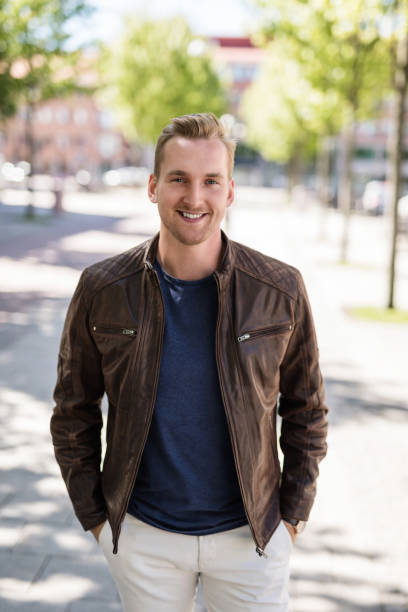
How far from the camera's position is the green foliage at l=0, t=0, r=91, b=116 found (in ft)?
63.5

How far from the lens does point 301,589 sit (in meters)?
3.35

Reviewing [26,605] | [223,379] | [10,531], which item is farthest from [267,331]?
[10,531]

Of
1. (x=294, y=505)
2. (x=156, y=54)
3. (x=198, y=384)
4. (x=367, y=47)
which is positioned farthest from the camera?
(x=156, y=54)

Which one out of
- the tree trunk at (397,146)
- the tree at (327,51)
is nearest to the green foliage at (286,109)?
the tree at (327,51)

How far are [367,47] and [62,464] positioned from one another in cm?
1274

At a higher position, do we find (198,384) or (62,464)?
(198,384)

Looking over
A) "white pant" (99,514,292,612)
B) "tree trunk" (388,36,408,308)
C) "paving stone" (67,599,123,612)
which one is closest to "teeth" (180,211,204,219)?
"white pant" (99,514,292,612)

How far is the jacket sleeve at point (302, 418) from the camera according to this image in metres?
2.13

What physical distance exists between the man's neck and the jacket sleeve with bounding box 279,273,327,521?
0.30 m

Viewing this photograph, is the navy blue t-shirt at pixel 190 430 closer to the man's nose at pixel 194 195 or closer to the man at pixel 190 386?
the man at pixel 190 386

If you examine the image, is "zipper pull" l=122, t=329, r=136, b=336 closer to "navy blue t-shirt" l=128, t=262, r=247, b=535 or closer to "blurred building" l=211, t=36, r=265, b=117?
"navy blue t-shirt" l=128, t=262, r=247, b=535

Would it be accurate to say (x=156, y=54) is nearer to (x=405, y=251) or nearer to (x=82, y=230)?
(x=82, y=230)

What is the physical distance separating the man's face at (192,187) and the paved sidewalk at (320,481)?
2012 millimetres

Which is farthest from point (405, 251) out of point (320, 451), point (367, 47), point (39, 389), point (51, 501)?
point (320, 451)
